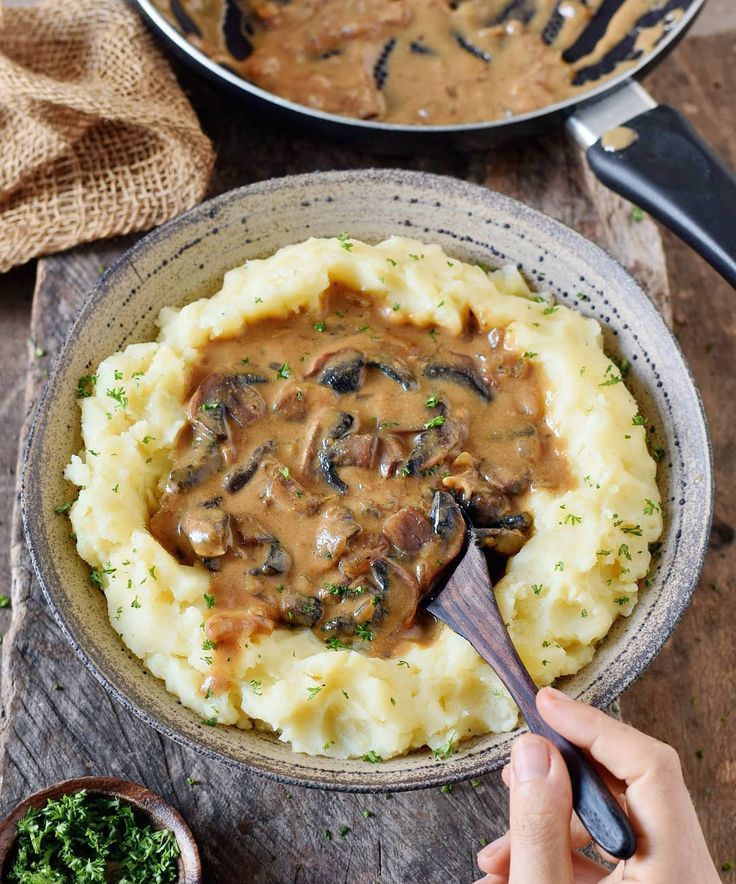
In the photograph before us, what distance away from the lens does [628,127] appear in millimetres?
6008

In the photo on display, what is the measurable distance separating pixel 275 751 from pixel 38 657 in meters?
1.56

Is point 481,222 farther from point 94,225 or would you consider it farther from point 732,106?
point 732,106

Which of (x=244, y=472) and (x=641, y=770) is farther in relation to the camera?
(x=244, y=472)

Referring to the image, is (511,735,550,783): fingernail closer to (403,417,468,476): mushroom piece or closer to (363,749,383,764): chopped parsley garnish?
(363,749,383,764): chopped parsley garnish

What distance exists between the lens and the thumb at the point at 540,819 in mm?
3678

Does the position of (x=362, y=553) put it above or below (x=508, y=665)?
below

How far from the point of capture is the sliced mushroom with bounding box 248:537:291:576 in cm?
470

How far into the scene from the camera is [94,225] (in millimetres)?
6199

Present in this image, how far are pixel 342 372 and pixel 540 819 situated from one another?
243cm

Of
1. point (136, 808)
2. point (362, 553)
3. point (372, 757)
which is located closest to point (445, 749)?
point (372, 757)

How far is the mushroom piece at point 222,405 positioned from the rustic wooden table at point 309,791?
1420 mm

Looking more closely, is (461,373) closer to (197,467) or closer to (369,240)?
(369,240)

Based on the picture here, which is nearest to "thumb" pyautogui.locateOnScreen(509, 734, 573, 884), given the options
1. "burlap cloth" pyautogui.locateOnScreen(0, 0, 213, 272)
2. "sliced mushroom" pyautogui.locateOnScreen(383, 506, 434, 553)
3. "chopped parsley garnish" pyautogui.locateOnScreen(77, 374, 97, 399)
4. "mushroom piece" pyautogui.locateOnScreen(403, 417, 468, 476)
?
"sliced mushroom" pyautogui.locateOnScreen(383, 506, 434, 553)

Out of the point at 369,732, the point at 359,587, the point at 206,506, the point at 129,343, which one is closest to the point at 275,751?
the point at 369,732
